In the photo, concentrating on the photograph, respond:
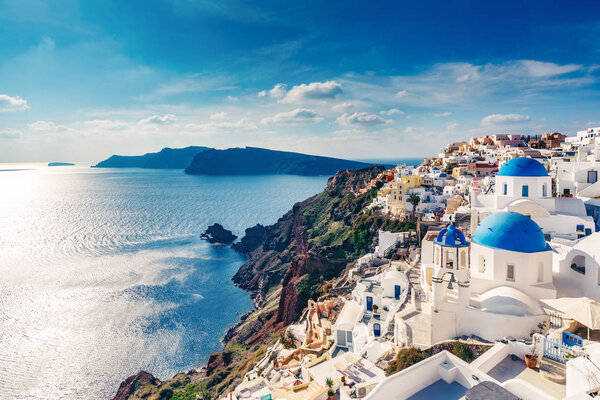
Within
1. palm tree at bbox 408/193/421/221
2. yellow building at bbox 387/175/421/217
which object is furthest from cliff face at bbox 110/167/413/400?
palm tree at bbox 408/193/421/221

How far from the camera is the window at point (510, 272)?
16.5 m

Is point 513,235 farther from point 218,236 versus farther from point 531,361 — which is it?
point 218,236

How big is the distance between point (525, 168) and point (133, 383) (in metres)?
40.4

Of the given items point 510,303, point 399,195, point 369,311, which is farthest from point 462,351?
point 399,195

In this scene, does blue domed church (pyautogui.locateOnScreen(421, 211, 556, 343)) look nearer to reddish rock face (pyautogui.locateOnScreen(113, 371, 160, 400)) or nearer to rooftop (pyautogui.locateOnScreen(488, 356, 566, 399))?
rooftop (pyautogui.locateOnScreen(488, 356, 566, 399))

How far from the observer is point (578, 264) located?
16.9m

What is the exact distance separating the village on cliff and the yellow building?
17653mm

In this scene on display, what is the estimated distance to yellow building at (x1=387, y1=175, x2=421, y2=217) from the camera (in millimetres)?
50219

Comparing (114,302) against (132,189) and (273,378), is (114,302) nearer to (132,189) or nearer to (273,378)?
(273,378)

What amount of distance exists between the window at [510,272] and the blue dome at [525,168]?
13.1 m

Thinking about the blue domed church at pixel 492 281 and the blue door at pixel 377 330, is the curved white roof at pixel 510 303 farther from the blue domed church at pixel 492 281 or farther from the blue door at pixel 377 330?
the blue door at pixel 377 330

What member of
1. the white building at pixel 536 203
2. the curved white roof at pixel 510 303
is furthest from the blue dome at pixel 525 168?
the curved white roof at pixel 510 303

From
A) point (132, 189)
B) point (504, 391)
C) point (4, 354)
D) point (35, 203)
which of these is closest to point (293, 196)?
point (132, 189)

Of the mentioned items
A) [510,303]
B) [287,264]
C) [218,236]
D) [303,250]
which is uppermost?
[510,303]
